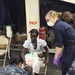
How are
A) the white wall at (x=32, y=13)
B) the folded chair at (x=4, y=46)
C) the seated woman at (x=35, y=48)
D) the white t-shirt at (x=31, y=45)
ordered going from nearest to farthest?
the seated woman at (x=35, y=48) → the white t-shirt at (x=31, y=45) → the folded chair at (x=4, y=46) → the white wall at (x=32, y=13)

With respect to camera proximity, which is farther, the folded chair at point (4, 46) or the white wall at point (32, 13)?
the white wall at point (32, 13)

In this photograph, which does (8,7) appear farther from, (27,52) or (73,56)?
(73,56)

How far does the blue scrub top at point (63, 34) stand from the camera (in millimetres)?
5055

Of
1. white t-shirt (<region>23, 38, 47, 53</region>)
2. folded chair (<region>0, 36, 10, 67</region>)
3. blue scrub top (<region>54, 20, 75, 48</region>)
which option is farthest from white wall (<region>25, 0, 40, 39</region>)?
blue scrub top (<region>54, 20, 75, 48</region>)

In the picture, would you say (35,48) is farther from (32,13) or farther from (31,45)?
(32,13)

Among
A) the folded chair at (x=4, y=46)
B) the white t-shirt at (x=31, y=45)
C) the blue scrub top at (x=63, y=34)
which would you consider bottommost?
the folded chair at (x=4, y=46)

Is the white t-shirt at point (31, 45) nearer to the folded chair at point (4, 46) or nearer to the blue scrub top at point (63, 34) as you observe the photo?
the blue scrub top at point (63, 34)

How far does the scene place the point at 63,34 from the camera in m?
5.09

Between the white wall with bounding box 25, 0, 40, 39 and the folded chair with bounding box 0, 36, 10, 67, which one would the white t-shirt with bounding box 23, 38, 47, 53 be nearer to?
the folded chair with bounding box 0, 36, 10, 67

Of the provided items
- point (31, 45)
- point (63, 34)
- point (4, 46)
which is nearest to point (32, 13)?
point (4, 46)

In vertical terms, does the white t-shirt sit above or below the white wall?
below

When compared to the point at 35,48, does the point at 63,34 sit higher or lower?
higher

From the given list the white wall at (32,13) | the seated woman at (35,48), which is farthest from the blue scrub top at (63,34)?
the white wall at (32,13)

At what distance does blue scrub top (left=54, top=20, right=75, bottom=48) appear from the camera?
16.6 ft
